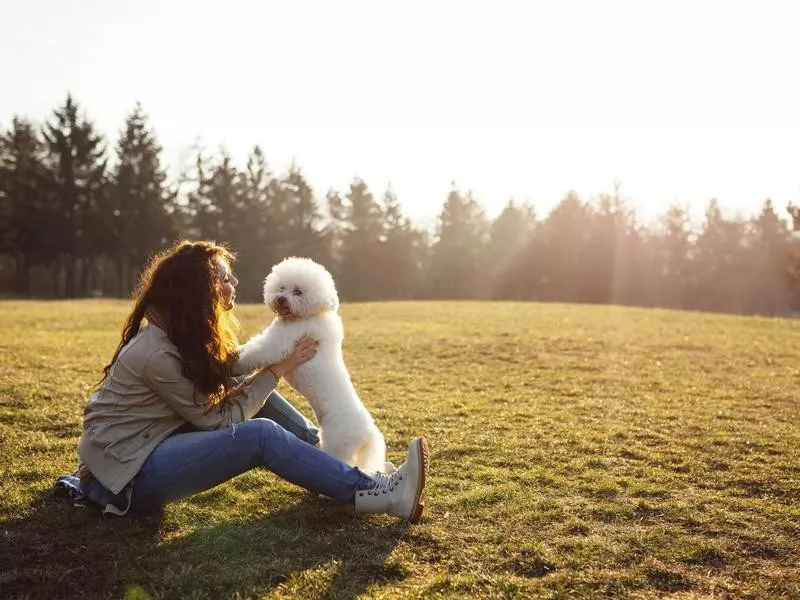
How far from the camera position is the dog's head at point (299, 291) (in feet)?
15.2

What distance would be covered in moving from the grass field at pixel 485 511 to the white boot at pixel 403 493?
0.12 m

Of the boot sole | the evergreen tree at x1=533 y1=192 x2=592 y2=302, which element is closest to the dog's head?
the boot sole

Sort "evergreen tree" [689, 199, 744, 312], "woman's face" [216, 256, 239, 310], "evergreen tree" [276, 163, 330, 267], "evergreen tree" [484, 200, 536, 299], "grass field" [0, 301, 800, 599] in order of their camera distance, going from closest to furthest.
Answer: "grass field" [0, 301, 800, 599] < "woman's face" [216, 256, 239, 310] < "evergreen tree" [276, 163, 330, 267] < "evergreen tree" [484, 200, 536, 299] < "evergreen tree" [689, 199, 744, 312]

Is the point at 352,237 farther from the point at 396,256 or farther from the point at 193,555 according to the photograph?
the point at 193,555

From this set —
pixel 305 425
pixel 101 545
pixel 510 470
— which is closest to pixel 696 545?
pixel 510 470

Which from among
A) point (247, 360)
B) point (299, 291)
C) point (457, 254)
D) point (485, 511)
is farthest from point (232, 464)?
point (457, 254)

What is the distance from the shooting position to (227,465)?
151 inches

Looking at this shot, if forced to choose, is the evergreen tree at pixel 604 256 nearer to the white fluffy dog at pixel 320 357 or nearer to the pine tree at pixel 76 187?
the pine tree at pixel 76 187

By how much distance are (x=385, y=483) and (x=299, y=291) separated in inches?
59.3

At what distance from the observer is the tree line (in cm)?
4072

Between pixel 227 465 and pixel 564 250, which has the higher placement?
pixel 564 250

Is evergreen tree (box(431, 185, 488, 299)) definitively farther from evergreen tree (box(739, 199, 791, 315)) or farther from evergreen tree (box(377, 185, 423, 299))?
evergreen tree (box(739, 199, 791, 315))

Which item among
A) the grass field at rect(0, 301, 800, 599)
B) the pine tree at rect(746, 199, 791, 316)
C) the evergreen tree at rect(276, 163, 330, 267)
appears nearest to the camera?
the grass field at rect(0, 301, 800, 599)

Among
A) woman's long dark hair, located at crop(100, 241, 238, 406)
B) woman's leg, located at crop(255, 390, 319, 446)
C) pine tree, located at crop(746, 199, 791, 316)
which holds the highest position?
pine tree, located at crop(746, 199, 791, 316)
